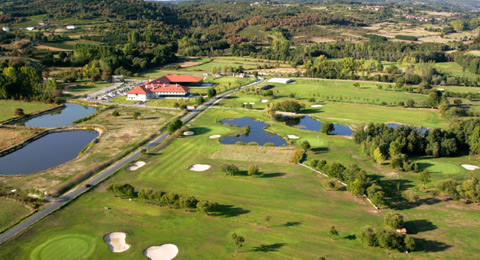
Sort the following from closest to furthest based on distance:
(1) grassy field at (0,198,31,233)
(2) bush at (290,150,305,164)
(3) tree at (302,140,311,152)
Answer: (1) grassy field at (0,198,31,233) < (2) bush at (290,150,305,164) < (3) tree at (302,140,311,152)

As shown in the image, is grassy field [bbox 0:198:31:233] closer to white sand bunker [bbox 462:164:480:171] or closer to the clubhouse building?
the clubhouse building

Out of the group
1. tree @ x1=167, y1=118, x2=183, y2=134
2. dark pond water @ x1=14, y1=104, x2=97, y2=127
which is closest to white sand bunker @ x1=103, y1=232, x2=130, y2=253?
tree @ x1=167, y1=118, x2=183, y2=134

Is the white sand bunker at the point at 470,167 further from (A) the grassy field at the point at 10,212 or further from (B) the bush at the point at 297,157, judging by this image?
(A) the grassy field at the point at 10,212

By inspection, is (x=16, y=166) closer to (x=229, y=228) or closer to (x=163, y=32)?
(x=229, y=228)

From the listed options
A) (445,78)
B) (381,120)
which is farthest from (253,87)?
(445,78)

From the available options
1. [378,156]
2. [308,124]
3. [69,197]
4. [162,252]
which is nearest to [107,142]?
[69,197]

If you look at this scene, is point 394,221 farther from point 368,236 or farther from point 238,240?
point 238,240
